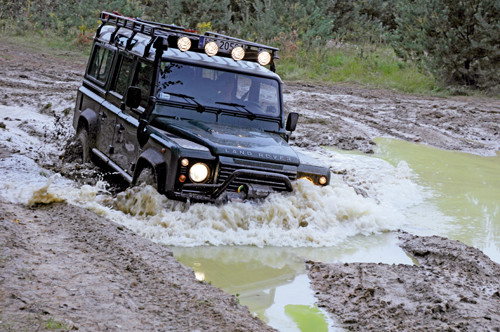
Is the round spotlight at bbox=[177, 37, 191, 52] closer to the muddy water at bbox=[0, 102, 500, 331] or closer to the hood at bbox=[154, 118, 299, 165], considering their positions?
the hood at bbox=[154, 118, 299, 165]

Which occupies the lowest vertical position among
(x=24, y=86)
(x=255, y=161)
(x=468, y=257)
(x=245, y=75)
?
(x=24, y=86)

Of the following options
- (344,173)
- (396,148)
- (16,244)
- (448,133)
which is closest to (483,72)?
(448,133)

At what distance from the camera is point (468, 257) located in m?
6.80

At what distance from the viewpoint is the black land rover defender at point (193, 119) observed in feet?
22.6

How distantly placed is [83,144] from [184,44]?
8.26ft

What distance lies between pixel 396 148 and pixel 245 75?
718cm

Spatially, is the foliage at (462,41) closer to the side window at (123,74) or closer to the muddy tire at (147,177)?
the side window at (123,74)

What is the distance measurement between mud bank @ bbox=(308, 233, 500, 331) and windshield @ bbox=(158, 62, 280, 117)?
7.60 ft

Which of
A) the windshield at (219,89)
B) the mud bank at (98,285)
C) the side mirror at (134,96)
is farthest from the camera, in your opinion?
the windshield at (219,89)

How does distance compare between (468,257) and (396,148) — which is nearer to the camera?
(468,257)

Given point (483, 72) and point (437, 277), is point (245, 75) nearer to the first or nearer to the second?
point (437, 277)

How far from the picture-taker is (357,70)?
955 inches

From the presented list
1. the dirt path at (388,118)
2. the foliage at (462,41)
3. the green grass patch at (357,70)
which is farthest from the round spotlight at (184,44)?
the green grass patch at (357,70)

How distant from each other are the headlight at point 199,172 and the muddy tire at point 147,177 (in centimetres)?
43
